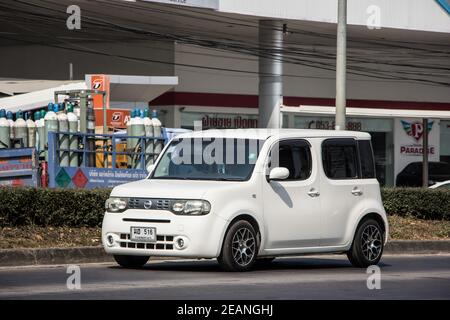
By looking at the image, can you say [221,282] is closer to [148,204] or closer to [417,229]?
[148,204]

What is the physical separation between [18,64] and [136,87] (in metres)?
13.2

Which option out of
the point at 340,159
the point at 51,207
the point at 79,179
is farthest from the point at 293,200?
the point at 79,179

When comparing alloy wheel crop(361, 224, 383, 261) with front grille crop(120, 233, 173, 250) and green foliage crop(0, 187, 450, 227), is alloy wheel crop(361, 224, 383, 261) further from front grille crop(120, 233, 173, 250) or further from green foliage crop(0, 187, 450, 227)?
green foliage crop(0, 187, 450, 227)

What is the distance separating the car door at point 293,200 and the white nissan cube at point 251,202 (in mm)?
13

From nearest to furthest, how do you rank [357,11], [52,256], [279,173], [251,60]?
1. [279,173]
2. [52,256]
3. [357,11]
4. [251,60]

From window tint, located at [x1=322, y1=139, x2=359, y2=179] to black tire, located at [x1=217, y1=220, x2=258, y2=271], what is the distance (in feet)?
5.87

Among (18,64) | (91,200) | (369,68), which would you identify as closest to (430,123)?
(369,68)

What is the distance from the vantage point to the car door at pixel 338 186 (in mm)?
14930

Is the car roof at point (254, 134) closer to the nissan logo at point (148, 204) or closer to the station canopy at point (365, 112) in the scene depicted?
the nissan logo at point (148, 204)

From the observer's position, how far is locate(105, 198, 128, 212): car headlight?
13883mm

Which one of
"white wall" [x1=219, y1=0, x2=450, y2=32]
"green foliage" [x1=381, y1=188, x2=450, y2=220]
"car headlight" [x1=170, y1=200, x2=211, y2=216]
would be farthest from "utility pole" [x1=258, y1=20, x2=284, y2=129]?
"car headlight" [x1=170, y1=200, x2=211, y2=216]

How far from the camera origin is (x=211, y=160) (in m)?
14.3

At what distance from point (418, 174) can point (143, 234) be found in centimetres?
3461
